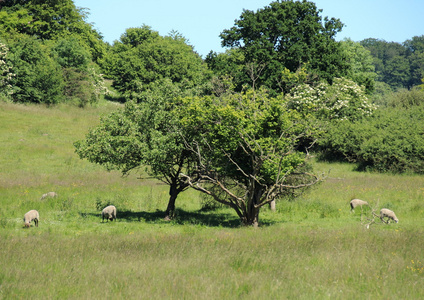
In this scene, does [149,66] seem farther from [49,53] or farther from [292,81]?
[292,81]

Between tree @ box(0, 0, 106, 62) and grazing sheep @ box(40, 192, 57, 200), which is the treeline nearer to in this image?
tree @ box(0, 0, 106, 62)

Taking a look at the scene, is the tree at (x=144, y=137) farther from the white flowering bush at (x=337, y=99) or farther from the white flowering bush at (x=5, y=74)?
the white flowering bush at (x=5, y=74)

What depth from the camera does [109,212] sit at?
23.6 metres

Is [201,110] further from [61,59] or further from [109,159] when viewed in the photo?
[61,59]

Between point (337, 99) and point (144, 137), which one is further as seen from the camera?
point (337, 99)

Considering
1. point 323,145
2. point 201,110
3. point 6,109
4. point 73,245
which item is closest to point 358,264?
point 73,245

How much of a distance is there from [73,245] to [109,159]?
8096 mm

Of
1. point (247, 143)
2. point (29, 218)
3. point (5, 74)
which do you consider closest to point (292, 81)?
point (247, 143)

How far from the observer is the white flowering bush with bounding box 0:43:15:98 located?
62969mm

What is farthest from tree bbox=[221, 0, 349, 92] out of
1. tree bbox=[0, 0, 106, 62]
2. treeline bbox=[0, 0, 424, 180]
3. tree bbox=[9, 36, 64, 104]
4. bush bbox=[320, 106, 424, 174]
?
tree bbox=[0, 0, 106, 62]

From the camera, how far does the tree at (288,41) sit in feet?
179

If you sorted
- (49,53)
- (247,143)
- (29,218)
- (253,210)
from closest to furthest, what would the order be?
(247,143) → (29,218) → (253,210) → (49,53)

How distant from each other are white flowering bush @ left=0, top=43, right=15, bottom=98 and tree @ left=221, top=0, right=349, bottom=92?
33298mm

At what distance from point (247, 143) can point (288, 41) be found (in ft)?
130
